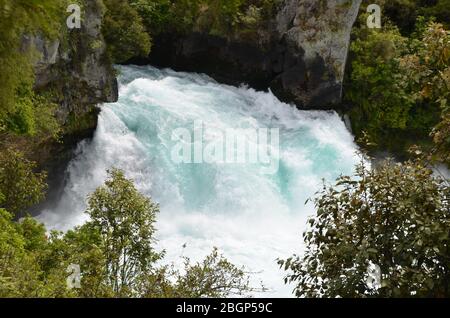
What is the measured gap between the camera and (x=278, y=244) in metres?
15.2

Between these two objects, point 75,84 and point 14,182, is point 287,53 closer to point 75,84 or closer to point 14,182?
point 75,84

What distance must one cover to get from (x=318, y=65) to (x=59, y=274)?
15838mm

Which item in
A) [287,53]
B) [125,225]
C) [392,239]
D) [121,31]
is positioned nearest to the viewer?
[392,239]

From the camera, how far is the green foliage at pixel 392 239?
495 centimetres

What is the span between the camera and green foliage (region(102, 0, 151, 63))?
16.8 metres

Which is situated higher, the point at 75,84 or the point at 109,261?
the point at 109,261

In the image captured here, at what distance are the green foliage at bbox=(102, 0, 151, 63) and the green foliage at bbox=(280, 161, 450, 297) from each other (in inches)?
503

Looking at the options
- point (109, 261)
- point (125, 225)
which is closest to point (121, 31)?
point (125, 225)

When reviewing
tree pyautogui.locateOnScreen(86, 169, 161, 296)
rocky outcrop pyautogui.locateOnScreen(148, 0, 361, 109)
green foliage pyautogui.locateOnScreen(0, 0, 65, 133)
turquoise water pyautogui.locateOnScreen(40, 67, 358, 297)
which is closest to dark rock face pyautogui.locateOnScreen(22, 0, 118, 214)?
turquoise water pyautogui.locateOnScreen(40, 67, 358, 297)

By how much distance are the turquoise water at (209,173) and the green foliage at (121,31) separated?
7.79 ft

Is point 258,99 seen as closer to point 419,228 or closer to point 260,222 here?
point 260,222

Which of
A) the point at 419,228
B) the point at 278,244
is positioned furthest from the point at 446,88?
the point at 278,244

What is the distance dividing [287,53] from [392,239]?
17021mm

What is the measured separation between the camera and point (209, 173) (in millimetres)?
17188
